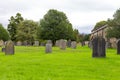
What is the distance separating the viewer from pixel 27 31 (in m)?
113

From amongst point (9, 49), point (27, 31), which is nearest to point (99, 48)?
point (9, 49)

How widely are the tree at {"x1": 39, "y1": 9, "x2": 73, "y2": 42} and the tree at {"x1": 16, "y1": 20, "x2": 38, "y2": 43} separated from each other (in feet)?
80.7

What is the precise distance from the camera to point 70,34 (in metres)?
83.5

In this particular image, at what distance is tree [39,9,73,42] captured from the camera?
79.8m

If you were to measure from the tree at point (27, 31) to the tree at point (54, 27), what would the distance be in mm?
24610

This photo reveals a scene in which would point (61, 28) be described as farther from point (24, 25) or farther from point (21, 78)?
point (21, 78)

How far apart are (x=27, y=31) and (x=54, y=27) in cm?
3381

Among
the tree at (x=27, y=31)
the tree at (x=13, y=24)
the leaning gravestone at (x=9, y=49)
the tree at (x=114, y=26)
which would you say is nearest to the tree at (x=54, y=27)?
the tree at (x=27, y=31)

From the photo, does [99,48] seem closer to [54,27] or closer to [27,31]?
[54,27]

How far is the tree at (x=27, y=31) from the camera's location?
356 ft

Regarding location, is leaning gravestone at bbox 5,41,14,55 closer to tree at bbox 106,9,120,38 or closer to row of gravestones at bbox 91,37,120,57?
row of gravestones at bbox 91,37,120,57

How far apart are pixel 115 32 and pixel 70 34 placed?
101ft

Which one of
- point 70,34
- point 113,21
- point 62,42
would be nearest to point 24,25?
point 70,34

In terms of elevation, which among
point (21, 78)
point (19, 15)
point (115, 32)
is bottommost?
point (21, 78)
